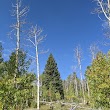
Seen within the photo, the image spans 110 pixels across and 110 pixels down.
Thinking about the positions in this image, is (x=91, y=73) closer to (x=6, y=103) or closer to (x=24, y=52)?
(x=24, y=52)

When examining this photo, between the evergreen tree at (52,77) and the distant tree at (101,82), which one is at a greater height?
the evergreen tree at (52,77)

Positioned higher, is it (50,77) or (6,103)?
(50,77)

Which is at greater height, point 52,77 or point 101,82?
point 52,77

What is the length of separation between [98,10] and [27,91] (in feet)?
24.3

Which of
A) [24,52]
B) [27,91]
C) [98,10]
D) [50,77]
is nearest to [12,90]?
[27,91]

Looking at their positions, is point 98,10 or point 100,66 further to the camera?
point 100,66

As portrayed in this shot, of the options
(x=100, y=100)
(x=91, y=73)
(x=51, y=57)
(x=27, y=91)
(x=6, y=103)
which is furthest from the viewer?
(x=51, y=57)

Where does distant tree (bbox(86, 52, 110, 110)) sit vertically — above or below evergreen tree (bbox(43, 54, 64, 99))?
below

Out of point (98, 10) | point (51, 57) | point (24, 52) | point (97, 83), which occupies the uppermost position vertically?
point (51, 57)

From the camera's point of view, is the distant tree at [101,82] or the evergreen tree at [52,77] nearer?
the distant tree at [101,82]

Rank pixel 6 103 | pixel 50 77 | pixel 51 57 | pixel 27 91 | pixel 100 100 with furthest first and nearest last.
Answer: pixel 51 57
pixel 50 77
pixel 100 100
pixel 27 91
pixel 6 103

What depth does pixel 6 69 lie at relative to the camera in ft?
54.0

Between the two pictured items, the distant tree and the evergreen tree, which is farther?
the evergreen tree

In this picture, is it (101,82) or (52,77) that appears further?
(52,77)
